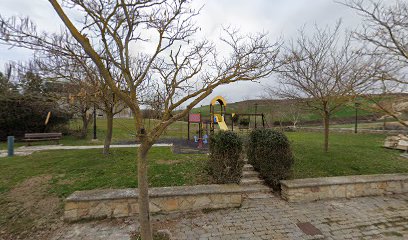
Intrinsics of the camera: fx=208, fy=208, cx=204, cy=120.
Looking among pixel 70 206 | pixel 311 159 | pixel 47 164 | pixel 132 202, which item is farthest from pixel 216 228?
pixel 47 164

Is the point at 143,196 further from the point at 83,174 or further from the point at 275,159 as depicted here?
the point at 83,174

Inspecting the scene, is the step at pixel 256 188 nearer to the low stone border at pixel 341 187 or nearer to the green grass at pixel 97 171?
the low stone border at pixel 341 187

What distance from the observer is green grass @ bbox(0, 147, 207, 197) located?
542cm

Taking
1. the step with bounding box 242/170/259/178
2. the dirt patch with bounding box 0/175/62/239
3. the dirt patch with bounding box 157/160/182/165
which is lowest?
the dirt patch with bounding box 0/175/62/239

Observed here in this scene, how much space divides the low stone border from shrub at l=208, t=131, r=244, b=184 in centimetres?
119

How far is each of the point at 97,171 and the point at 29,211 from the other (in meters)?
1.90

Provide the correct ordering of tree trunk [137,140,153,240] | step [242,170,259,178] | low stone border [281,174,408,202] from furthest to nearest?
step [242,170,259,178], low stone border [281,174,408,202], tree trunk [137,140,153,240]

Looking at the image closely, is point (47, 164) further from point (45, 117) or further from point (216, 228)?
point (45, 117)

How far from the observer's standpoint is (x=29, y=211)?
14.8 ft

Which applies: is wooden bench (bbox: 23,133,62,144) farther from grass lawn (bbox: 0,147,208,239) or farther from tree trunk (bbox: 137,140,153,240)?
tree trunk (bbox: 137,140,153,240)

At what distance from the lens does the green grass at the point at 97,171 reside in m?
Result: 5.42

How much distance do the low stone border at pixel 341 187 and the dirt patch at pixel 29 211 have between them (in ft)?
16.7

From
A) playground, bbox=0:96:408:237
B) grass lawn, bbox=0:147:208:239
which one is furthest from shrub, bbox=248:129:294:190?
grass lawn, bbox=0:147:208:239

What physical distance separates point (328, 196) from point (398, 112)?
304 centimetres
